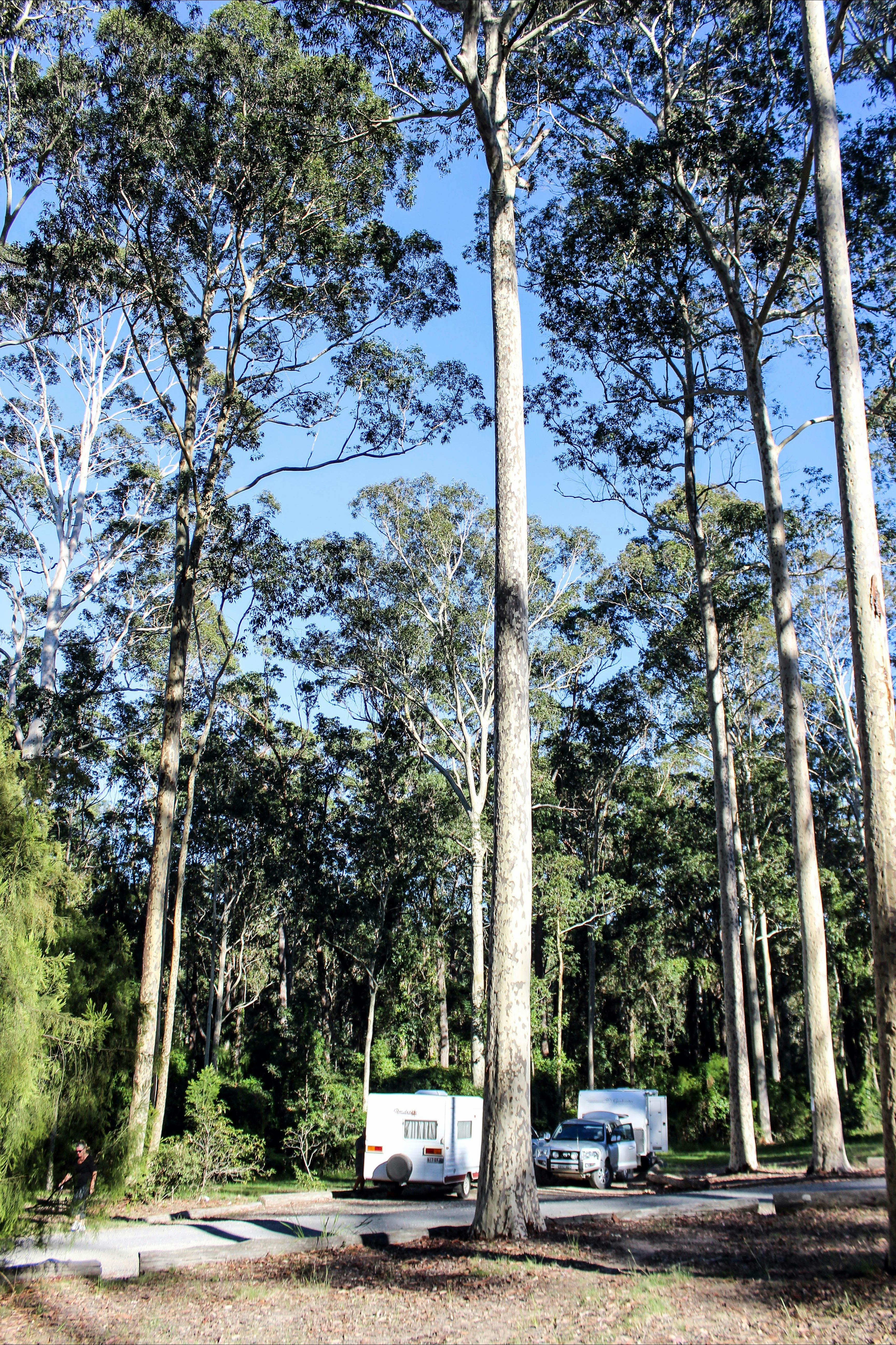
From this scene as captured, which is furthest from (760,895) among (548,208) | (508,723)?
(508,723)

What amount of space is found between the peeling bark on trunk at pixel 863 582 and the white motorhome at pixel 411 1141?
30.6ft

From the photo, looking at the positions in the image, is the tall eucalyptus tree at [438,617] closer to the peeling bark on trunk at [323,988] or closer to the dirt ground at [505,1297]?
the peeling bark on trunk at [323,988]

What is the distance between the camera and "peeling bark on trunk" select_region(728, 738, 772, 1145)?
23359 mm

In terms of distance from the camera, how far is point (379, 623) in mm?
27641

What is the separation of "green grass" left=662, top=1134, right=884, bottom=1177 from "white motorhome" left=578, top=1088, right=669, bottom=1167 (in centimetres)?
80

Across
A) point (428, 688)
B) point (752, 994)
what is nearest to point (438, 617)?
point (428, 688)

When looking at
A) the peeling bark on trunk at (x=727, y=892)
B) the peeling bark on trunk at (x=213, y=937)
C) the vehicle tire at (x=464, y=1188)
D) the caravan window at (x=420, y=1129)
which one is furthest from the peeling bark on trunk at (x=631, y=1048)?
the caravan window at (x=420, y=1129)

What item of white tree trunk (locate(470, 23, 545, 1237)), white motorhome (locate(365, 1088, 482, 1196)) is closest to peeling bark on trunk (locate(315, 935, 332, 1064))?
white motorhome (locate(365, 1088, 482, 1196))

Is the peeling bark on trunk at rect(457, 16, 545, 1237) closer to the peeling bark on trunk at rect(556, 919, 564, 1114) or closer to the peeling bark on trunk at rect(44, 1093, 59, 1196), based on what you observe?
the peeling bark on trunk at rect(44, 1093, 59, 1196)

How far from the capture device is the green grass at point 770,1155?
18.9 metres

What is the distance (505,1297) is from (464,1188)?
1017 cm

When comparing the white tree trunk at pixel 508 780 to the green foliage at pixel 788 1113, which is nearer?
the white tree trunk at pixel 508 780

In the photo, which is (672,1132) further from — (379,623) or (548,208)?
(548,208)

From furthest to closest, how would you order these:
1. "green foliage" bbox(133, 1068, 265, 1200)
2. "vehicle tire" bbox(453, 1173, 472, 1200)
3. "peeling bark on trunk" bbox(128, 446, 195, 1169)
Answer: "vehicle tire" bbox(453, 1173, 472, 1200), "green foliage" bbox(133, 1068, 265, 1200), "peeling bark on trunk" bbox(128, 446, 195, 1169)
